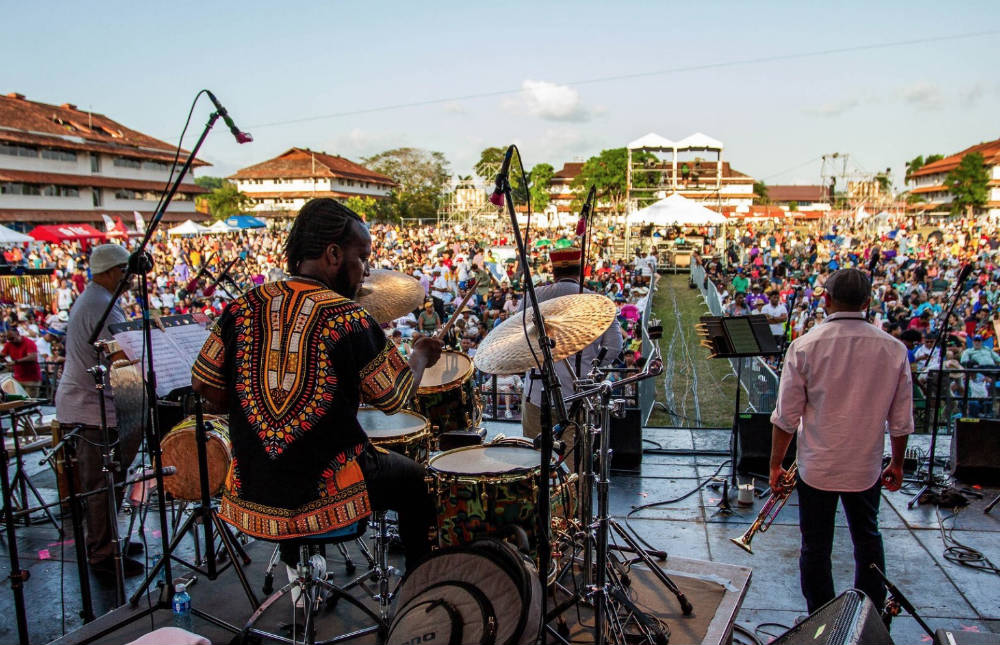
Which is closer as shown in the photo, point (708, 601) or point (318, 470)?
point (318, 470)

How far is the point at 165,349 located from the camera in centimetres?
358

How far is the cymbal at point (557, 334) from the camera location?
2.76m

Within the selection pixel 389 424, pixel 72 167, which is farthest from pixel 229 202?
pixel 389 424

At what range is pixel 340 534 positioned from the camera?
101 inches

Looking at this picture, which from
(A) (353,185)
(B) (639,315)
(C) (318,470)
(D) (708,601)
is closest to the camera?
(C) (318,470)

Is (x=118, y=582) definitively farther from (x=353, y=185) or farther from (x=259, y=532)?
(x=353, y=185)

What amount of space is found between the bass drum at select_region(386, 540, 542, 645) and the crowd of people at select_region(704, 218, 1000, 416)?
3150 millimetres

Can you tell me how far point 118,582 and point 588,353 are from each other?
2784 mm

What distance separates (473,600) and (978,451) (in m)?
4.68

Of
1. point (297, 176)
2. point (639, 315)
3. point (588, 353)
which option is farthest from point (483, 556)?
point (297, 176)

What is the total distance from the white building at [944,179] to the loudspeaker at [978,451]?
62028mm

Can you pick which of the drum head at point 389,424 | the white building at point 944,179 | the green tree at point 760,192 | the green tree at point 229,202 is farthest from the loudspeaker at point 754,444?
the green tree at point 760,192

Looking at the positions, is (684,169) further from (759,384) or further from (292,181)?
(292,181)

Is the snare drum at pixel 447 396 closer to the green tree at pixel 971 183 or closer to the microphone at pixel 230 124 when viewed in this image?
the microphone at pixel 230 124
